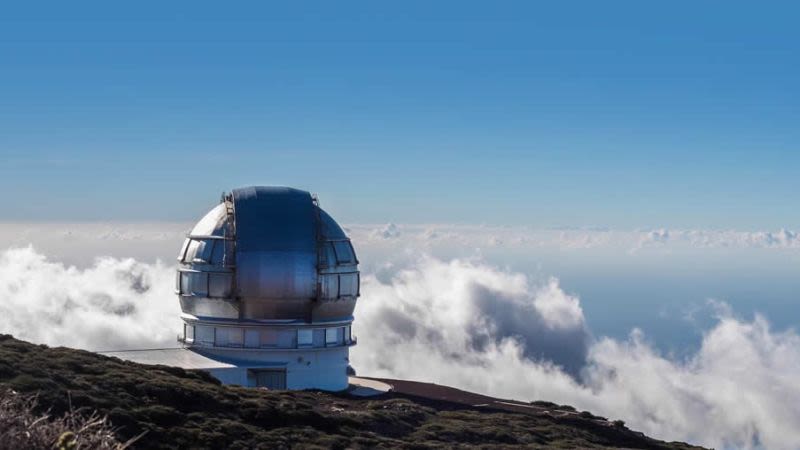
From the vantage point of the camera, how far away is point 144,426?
1041 inches

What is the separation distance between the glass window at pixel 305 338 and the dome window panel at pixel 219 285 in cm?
320

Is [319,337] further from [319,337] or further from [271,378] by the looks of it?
[271,378]

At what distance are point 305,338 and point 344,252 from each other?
3922mm

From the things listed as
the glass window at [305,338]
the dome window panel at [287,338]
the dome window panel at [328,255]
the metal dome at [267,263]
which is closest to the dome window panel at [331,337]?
the metal dome at [267,263]

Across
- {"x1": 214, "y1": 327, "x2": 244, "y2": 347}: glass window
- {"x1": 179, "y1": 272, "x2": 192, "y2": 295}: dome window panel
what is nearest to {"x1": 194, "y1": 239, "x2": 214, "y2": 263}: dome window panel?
{"x1": 179, "y1": 272, "x2": 192, "y2": 295}: dome window panel

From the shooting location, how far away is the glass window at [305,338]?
42281 millimetres

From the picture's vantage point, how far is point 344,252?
43875 mm

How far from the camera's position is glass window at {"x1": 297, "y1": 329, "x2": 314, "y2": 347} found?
42.3 metres

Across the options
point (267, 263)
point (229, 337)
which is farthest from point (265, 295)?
point (229, 337)

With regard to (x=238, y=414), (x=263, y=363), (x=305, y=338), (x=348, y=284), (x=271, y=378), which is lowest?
(x=271, y=378)

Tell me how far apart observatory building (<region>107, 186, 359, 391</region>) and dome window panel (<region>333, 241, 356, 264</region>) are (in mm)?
51

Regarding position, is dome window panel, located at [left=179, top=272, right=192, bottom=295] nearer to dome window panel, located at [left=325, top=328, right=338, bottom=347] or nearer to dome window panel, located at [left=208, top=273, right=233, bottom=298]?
dome window panel, located at [left=208, top=273, right=233, bottom=298]

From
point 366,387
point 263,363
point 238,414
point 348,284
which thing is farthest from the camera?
point 366,387

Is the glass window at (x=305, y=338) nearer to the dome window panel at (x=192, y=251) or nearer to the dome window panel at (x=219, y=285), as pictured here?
the dome window panel at (x=219, y=285)
